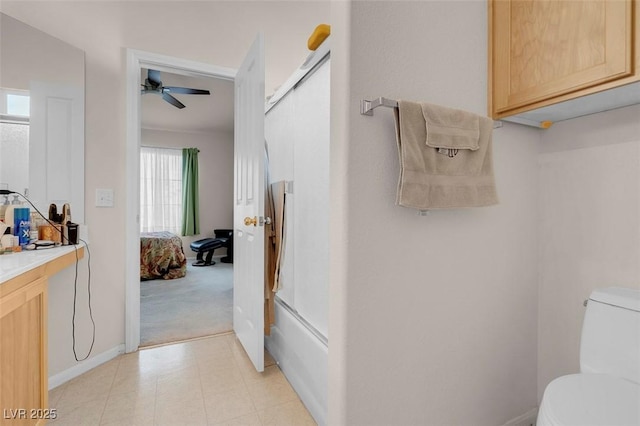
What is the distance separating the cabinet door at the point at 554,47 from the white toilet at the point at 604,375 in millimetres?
790

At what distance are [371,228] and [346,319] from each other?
12.4 inches

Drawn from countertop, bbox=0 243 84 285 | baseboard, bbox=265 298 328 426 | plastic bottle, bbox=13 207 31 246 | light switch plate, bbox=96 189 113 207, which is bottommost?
baseboard, bbox=265 298 328 426

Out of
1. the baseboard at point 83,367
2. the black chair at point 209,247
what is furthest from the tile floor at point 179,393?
the black chair at point 209,247

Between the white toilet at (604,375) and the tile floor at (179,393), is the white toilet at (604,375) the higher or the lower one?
the higher one

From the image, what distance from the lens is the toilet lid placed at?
2.85 ft

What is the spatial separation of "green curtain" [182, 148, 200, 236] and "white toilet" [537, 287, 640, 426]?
237 inches

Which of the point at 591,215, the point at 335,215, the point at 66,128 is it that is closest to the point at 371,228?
the point at 335,215

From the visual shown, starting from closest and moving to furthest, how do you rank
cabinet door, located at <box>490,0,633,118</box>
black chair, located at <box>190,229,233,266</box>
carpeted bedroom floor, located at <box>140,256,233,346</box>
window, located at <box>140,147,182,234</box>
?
cabinet door, located at <box>490,0,633,118</box> < carpeted bedroom floor, located at <box>140,256,233,346</box> < black chair, located at <box>190,229,233,266</box> < window, located at <box>140,147,182,234</box>

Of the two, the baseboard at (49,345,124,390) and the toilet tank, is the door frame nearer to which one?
the baseboard at (49,345,124,390)

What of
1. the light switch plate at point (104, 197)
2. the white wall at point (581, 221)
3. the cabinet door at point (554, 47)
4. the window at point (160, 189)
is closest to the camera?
the cabinet door at point (554, 47)

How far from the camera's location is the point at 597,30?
1.00 meters

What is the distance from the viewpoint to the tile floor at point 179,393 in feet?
5.25

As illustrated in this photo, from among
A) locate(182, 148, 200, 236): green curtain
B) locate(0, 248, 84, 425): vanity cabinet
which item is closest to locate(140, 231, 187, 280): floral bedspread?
locate(182, 148, 200, 236): green curtain

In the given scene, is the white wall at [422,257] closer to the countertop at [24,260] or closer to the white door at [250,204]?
the white door at [250,204]
